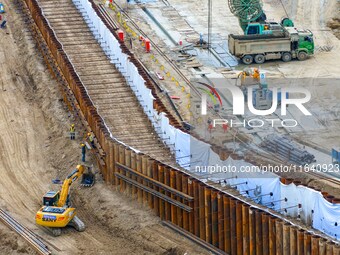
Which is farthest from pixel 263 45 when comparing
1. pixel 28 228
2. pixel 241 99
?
Result: pixel 28 228

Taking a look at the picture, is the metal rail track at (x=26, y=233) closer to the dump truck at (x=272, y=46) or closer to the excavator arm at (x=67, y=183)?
the excavator arm at (x=67, y=183)

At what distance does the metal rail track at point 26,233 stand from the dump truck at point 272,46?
2238cm

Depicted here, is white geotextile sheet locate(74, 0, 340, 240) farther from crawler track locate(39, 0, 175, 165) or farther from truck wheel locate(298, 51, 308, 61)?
truck wheel locate(298, 51, 308, 61)

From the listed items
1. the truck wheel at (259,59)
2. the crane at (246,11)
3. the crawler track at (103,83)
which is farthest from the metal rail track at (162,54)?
the crane at (246,11)

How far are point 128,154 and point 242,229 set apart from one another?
771 cm

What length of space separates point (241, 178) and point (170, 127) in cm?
627

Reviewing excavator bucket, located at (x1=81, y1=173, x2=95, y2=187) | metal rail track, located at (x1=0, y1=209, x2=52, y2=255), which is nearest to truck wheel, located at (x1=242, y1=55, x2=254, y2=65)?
excavator bucket, located at (x1=81, y1=173, x2=95, y2=187)

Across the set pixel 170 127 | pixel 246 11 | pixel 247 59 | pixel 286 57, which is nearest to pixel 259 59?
pixel 247 59

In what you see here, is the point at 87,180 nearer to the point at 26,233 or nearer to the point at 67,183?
the point at 67,183

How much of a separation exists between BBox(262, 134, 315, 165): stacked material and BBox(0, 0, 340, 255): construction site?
0.09 meters

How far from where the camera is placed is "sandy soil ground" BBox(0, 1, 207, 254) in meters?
48.0

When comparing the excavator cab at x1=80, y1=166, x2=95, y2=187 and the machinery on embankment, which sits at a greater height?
the machinery on embankment

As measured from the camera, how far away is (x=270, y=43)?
68500 millimetres

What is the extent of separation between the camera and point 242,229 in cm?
4581
